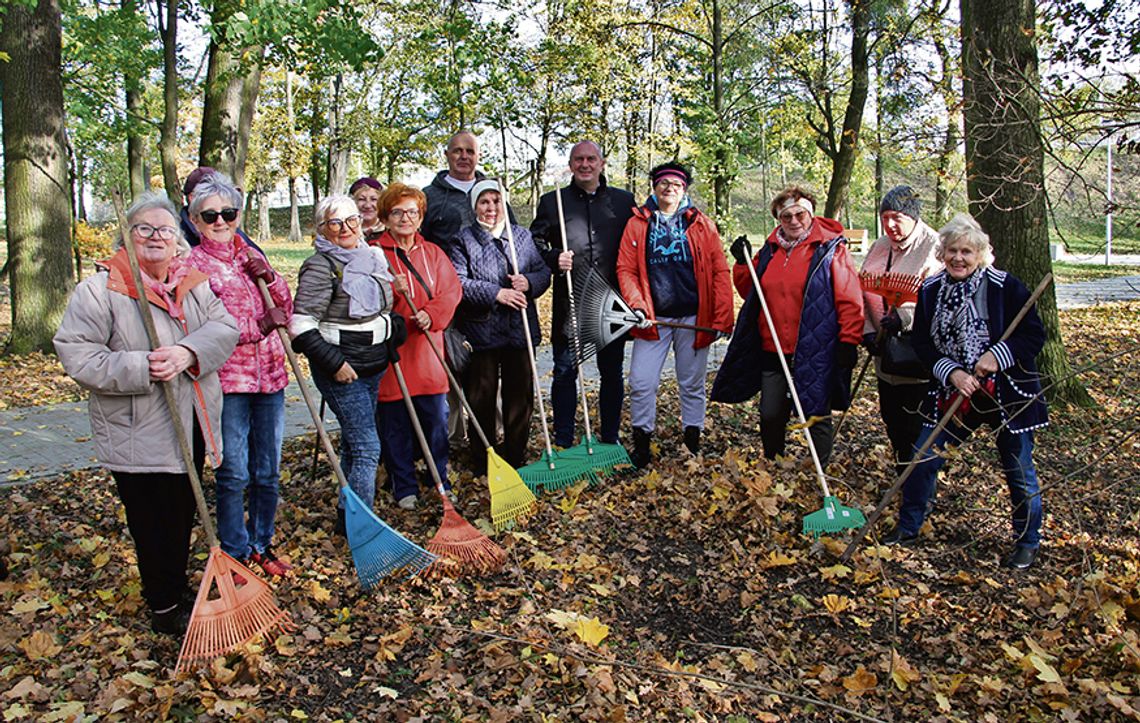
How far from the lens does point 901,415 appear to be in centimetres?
529

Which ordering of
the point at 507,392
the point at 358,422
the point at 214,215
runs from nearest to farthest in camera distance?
the point at 214,215 < the point at 358,422 < the point at 507,392

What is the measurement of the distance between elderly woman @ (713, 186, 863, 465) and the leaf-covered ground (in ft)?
1.63

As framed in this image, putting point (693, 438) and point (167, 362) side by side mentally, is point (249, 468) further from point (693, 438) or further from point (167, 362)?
point (693, 438)

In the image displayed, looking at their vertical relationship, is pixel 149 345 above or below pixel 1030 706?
above

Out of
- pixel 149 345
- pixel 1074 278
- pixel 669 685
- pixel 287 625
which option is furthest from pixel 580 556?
pixel 1074 278

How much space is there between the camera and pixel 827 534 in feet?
15.6

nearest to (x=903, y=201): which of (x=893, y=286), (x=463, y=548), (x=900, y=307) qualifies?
(x=893, y=286)

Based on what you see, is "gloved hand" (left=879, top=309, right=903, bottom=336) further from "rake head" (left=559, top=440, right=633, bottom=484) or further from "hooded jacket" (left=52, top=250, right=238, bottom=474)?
"hooded jacket" (left=52, top=250, right=238, bottom=474)

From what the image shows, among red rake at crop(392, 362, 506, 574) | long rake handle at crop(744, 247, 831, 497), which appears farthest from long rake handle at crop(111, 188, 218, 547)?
long rake handle at crop(744, 247, 831, 497)

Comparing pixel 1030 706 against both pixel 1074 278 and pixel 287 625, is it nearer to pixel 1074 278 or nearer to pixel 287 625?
pixel 287 625

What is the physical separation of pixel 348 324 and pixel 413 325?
59 centimetres

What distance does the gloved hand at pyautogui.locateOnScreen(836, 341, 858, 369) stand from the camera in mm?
5219

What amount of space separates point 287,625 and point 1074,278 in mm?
22410

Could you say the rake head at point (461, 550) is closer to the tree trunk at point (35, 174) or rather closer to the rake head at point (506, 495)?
the rake head at point (506, 495)
